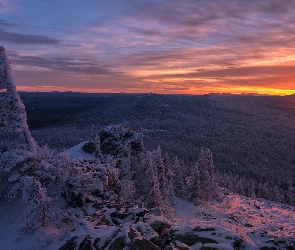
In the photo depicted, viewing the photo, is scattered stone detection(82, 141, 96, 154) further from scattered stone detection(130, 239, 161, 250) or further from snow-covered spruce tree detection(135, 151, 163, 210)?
scattered stone detection(130, 239, 161, 250)

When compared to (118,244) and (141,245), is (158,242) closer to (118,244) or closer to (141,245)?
(141,245)

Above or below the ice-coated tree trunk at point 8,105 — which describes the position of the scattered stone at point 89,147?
below

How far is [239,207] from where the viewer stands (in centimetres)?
3716

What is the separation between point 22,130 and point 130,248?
433 inches

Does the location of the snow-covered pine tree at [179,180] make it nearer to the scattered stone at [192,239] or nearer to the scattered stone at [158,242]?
the scattered stone at [192,239]

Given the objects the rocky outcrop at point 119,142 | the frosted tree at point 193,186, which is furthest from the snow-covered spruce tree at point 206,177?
the rocky outcrop at point 119,142

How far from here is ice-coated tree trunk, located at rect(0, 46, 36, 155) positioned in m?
15.6

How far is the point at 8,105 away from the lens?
15875mm

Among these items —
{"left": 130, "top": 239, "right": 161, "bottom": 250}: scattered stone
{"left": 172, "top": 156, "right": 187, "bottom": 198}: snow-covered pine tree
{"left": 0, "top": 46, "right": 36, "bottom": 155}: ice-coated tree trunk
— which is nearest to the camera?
{"left": 130, "top": 239, "right": 161, "bottom": 250}: scattered stone

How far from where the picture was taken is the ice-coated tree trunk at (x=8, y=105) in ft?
51.3

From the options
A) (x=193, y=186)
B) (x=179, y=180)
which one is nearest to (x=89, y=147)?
(x=193, y=186)

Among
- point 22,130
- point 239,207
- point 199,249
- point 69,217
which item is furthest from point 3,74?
point 239,207

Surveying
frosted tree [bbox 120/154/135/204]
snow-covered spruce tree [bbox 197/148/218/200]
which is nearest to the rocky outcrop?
frosted tree [bbox 120/154/135/204]

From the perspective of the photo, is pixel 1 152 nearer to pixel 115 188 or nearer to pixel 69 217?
pixel 69 217
